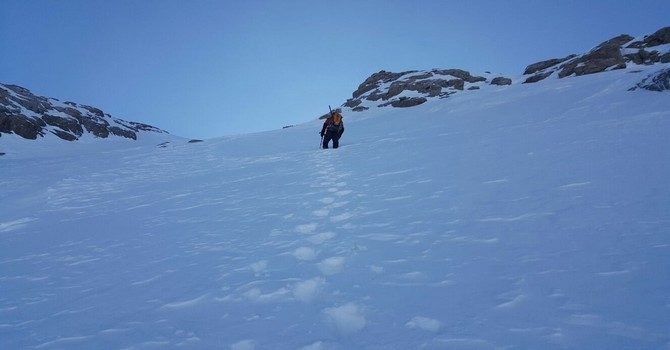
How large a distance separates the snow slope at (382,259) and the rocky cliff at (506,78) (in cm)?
2786

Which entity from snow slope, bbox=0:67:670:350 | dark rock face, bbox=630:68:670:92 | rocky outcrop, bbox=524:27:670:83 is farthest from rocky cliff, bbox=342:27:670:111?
snow slope, bbox=0:67:670:350

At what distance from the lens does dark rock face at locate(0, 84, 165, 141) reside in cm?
4047

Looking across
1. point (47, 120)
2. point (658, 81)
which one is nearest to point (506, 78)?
point (658, 81)

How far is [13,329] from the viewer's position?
Answer: 318cm

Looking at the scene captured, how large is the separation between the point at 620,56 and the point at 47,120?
202 feet

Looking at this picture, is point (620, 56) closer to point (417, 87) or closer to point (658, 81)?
point (417, 87)

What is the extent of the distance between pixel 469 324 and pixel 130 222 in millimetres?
6392

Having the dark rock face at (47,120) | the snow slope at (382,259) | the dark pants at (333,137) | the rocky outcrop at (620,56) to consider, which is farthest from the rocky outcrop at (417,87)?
the dark rock face at (47,120)

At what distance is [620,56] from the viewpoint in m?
33.1

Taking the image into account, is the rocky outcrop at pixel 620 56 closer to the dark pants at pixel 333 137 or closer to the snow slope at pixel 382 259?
the dark pants at pixel 333 137

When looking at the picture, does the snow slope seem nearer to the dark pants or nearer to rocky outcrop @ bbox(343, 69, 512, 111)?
the dark pants

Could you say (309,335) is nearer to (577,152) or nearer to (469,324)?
(469,324)

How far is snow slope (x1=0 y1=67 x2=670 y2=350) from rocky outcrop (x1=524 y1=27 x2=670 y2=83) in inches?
1063

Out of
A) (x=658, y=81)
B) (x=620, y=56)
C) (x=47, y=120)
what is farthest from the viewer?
(x=47, y=120)
